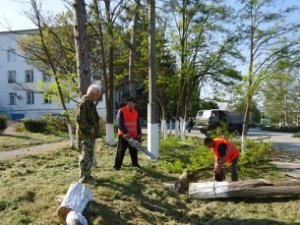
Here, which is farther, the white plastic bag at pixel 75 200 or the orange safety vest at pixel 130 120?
the orange safety vest at pixel 130 120

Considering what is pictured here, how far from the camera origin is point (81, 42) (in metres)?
11.2

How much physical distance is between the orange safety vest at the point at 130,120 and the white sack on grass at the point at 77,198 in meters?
3.56

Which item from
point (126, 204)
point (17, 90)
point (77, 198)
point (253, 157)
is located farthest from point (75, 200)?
point (17, 90)

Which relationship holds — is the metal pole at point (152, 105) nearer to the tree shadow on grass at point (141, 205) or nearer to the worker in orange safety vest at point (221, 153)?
the tree shadow on grass at point (141, 205)

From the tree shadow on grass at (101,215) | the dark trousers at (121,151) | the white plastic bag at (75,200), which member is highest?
the dark trousers at (121,151)

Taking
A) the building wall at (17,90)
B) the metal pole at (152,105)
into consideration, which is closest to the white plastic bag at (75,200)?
the metal pole at (152,105)

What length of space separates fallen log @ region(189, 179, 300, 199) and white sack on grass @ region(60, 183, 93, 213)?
2.49m

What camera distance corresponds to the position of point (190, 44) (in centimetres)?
2425

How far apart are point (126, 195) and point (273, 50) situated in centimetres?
1023

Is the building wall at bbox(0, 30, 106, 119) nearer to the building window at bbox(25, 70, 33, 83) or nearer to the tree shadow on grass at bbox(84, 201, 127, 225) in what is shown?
the building window at bbox(25, 70, 33, 83)

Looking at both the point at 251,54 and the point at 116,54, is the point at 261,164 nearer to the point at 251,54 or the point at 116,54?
the point at 251,54

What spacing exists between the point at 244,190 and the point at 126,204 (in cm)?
244

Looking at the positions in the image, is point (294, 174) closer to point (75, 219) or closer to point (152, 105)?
point (152, 105)

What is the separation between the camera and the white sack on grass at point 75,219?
7406 millimetres
